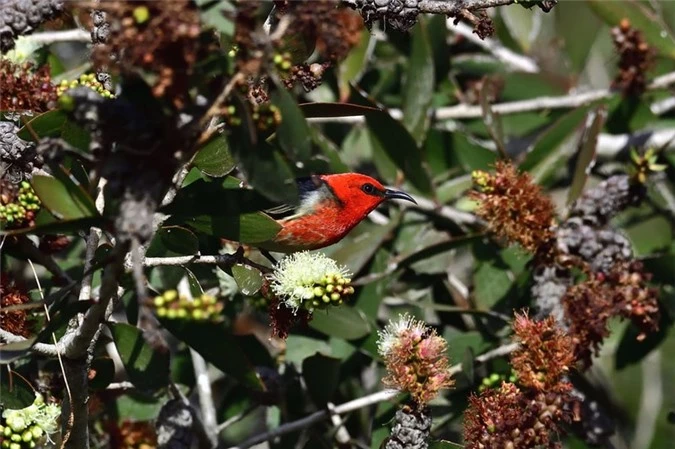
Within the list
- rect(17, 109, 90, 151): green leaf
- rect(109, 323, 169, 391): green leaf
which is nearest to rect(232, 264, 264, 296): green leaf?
rect(109, 323, 169, 391): green leaf

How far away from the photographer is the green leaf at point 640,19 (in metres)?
3.81

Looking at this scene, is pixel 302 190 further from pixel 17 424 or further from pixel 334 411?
pixel 17 424

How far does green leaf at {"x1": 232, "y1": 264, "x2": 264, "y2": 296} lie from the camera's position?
217 centimetres

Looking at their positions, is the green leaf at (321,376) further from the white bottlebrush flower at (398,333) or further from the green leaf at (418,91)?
the green leaf at (418,91)

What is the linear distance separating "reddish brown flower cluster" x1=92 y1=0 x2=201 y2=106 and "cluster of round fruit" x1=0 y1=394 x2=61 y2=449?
108 cm

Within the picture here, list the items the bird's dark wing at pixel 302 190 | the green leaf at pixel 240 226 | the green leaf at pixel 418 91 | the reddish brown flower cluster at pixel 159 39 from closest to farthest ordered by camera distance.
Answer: the reddish brown flower cluster at pixel 159 39 < the green leaf at pixel 240 226 < the bird's dark wing at pixel 302 190 < the green leaf at pixel 418 91

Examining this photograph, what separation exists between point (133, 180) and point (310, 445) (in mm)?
1582

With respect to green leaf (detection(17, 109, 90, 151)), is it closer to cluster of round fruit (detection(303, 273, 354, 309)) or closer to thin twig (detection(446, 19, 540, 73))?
cluster of round fruit (detection(303, 273, 354, 309))

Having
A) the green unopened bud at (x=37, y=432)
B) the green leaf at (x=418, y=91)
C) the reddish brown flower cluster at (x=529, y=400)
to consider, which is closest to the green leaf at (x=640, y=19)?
the green leaf at (x=418, y=91)

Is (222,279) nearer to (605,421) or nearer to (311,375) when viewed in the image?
(311,375)

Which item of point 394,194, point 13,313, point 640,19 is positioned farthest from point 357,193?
point 640,19

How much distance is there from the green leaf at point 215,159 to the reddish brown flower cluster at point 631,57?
2.30 m

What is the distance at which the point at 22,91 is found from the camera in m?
2.63

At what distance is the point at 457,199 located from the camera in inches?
152
